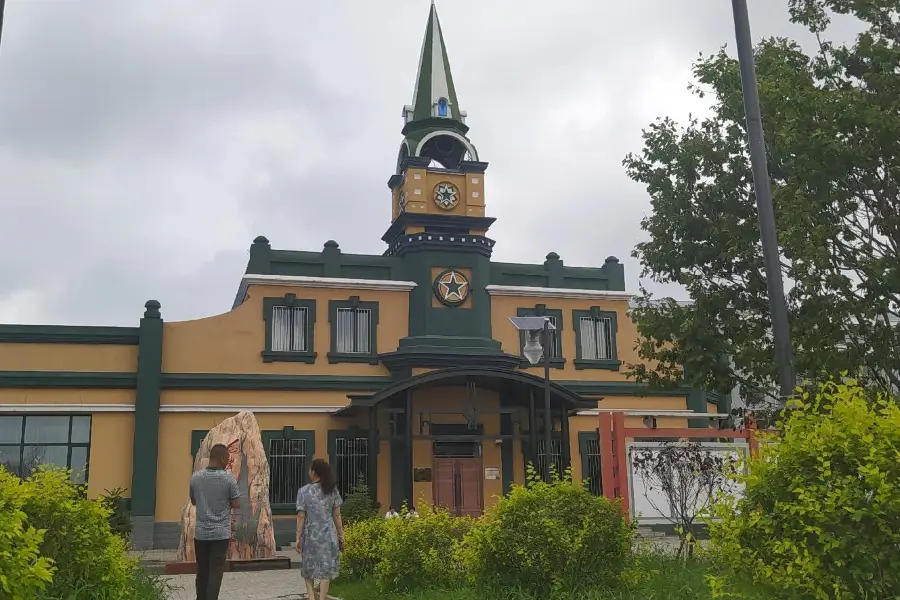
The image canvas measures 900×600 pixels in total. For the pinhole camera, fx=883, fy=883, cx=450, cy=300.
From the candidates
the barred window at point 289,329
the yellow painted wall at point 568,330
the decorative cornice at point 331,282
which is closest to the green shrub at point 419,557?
the barred window at point 289,329

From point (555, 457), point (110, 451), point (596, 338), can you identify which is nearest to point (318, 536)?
point (110, 451)

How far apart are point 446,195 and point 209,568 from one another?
18614mm

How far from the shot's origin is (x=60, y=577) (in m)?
7.47

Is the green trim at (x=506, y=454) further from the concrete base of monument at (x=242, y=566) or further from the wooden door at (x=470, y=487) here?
the concrete base of monument at (x=242, y=566)

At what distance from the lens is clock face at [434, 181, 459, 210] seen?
26328 mm

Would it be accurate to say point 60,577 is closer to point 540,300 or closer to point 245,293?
point 245,293

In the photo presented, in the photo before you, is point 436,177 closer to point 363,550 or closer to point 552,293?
point 552,293

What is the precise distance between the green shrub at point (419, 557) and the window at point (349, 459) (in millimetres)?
12268

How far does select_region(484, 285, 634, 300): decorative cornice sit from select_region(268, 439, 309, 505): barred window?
718 centimetres

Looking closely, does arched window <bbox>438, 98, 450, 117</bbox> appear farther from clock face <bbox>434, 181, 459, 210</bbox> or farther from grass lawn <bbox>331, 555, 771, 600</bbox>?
grass lawn <bbox>331, 555, 771, 600</bbox>

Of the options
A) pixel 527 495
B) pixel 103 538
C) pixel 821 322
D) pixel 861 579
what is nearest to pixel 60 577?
pixel 103 538

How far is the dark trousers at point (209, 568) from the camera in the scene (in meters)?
8.86

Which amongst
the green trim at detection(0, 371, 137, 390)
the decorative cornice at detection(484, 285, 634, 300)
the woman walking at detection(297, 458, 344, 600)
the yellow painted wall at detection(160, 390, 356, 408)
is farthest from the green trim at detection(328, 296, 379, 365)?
the woman walking at detection(297, 458, 344, 600)

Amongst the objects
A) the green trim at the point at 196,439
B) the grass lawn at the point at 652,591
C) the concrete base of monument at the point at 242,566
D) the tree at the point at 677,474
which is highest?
the green trim at the point at 196,439
